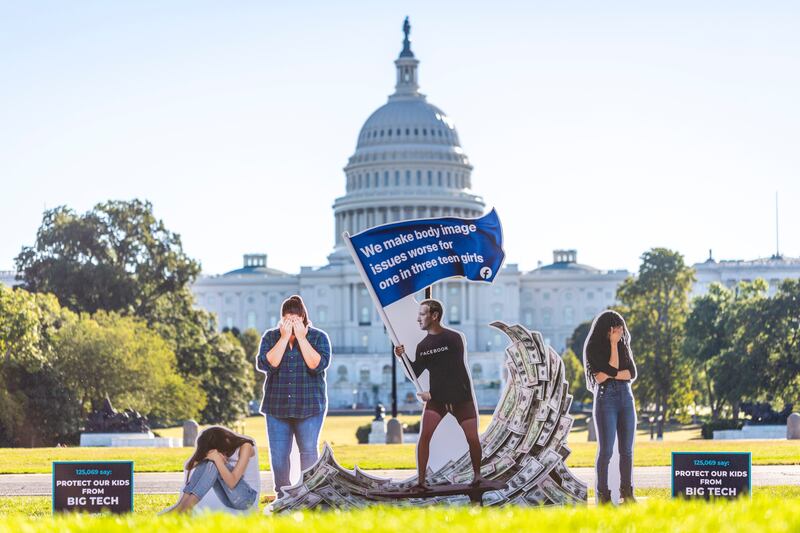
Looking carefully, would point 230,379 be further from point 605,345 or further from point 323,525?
point 323,525

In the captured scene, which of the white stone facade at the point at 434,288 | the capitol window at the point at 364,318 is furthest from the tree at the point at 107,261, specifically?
the capitol window at the point at 364,318

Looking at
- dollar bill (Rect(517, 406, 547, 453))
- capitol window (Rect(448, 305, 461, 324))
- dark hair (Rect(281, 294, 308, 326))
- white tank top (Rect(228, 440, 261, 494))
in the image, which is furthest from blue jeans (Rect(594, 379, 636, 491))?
capitol window (Rect(448, 305, 461, 324))

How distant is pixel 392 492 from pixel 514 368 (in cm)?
233

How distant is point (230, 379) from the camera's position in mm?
79188

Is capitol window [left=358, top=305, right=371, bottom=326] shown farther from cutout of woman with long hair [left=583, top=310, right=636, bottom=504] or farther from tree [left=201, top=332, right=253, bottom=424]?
cutout of woman with long hair [left=583, top=310, right=636, bottom=504]

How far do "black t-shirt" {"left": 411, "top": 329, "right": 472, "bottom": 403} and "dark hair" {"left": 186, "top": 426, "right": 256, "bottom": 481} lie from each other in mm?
2705

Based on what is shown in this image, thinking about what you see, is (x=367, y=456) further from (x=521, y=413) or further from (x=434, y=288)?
Result: (x=434, y=288)

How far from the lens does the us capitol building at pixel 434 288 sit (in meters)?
182

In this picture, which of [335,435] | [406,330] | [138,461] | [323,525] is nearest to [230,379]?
[335,435]

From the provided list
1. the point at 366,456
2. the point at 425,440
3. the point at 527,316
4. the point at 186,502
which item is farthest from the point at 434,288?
the point at 186,502

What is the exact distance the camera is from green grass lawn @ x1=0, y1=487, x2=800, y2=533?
40.6ft

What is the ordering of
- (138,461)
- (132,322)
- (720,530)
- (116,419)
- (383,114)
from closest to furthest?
(720,530) < (138,461) < (116,419) < (132,322) < (383,114)

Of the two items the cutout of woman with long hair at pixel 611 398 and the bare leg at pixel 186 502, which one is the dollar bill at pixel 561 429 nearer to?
the cutout of woman with long hair at pixel 611 398

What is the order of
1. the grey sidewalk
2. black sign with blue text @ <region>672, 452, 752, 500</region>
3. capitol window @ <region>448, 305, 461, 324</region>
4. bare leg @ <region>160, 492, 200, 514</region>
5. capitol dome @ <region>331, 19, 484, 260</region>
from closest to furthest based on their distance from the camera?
bare leg @ <region>160, 492, 200, 514</region>
black sign with blue text @ <region>672, 452, 752, 500</region>
the grey sidewalk
capitol window @ <region>448, 305, 461, 324</region>
capitol dome @ <region>331, 19, 484, 260</region>
